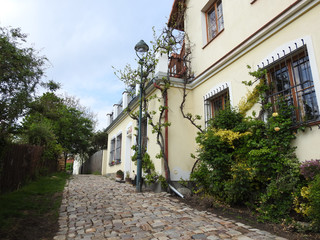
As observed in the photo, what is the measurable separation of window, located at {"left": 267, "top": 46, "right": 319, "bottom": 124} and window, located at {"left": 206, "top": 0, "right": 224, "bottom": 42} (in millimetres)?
2649

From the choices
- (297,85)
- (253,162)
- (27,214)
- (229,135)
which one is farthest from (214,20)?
(27,214)

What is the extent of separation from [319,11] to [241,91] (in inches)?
78.0

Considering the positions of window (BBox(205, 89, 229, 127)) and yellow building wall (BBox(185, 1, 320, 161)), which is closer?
yellow building wall (BBox(185, 1, 320, 161))

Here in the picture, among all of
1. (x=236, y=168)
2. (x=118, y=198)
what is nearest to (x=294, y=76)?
(x=236, y=168)

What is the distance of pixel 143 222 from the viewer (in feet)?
11.8

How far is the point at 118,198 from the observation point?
18.3 feet

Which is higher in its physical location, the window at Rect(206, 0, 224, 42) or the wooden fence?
the window at Rect(206, 0, 224, 42)

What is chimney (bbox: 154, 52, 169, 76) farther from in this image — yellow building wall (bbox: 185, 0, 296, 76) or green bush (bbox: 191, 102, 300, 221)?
green bush (bbox: 191, 102, 300, 221)

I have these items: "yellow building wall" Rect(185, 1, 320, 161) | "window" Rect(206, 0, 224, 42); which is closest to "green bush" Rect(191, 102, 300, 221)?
"yellow building wall" Rect(185, 1, 320, 161)

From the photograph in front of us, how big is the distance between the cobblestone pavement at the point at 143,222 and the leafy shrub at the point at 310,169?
3.27ft

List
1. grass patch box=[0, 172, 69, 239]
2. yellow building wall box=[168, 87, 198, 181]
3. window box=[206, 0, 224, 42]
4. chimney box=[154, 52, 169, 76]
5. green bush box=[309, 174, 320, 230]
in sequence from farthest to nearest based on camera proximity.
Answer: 1. chimney box=[154, 52, 169, 76]
2. window box=[206, 0, 224, 42]
3. yellow building wall box=[168, 87, 198, 181]
4. grass patch box=[0, 172, 69, 239]
5. green bush box=[309, 174, 320, 230]

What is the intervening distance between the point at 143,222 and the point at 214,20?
6066 mm

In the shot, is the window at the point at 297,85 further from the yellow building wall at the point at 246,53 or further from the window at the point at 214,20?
the window at the point at 214,20

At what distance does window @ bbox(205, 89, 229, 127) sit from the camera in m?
5.95
